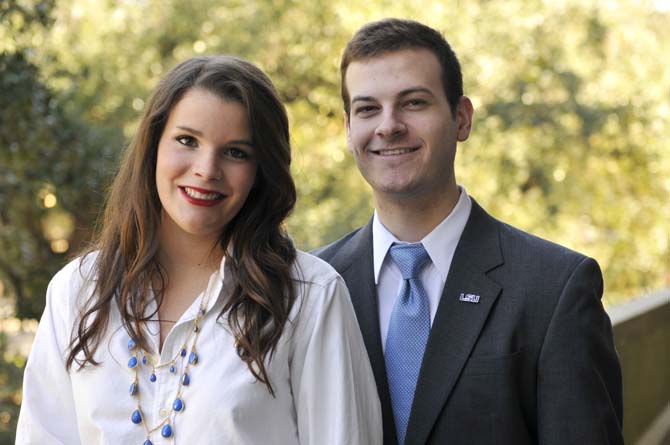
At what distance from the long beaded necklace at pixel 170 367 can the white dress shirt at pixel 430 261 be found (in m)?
0.57

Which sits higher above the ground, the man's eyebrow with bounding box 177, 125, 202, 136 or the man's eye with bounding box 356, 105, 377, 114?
the man's eye with bounding box 356, 105, 377, 114

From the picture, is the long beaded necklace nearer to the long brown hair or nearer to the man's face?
the long brown hair

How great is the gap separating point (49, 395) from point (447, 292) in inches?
43.1

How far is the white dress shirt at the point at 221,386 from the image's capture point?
2.21 metres

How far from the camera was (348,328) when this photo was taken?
235 cm

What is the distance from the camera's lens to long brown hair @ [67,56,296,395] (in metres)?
2.32

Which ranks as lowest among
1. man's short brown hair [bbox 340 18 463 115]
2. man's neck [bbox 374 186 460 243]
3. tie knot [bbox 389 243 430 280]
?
tie knot [bbox 389 243 430 280]

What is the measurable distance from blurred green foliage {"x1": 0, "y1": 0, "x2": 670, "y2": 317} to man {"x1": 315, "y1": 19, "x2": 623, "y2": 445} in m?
2.52

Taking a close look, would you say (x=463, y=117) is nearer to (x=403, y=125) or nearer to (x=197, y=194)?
(x=403, y=125)

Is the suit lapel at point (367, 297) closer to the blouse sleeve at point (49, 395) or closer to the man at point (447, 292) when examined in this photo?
the man at point (447, 292)

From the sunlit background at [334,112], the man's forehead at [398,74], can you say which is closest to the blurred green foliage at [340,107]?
the sunlit background at [334,112]

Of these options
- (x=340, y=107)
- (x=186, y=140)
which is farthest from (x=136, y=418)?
(x=340, y=107)

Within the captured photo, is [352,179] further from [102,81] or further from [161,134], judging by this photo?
[161,134]

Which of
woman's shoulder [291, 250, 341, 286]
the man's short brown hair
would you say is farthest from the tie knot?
the man's short brown hair
